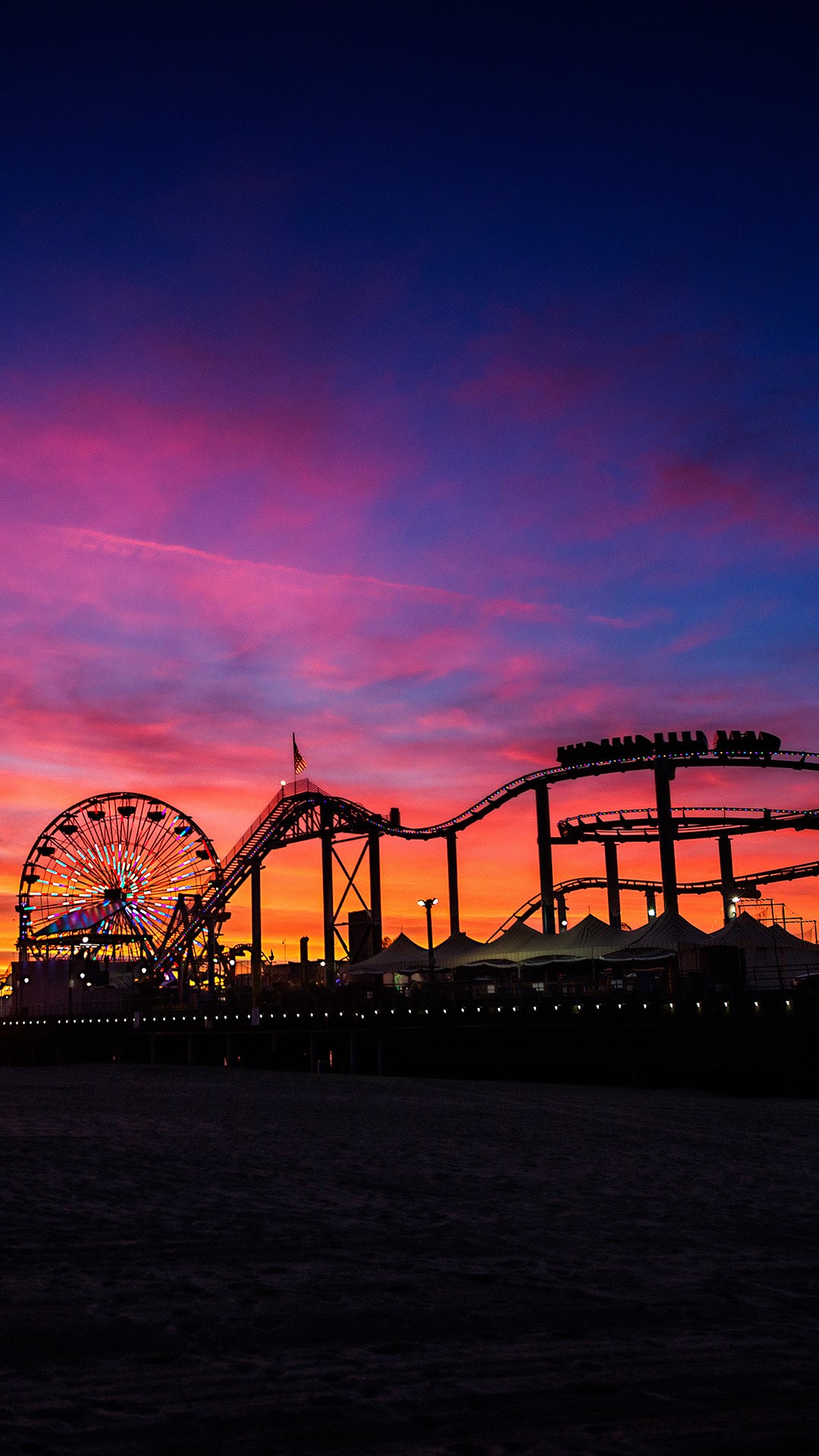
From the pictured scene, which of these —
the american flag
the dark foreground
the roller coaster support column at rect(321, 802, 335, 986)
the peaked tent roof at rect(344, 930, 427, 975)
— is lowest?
the dark foreground

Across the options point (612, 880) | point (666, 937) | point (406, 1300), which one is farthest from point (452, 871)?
point (406, 1300)

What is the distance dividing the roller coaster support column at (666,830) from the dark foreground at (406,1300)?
39686 millimetres

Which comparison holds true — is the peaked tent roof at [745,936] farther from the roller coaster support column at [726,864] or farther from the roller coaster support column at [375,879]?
the roller coaster support column at [726,864]

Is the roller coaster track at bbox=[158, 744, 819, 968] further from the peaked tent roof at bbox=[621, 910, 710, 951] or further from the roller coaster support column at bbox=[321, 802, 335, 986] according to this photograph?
the peaked tent roof at bbox=[621, 910, 710, 951]

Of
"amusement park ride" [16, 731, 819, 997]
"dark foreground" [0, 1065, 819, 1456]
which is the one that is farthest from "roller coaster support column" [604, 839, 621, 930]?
"dark foreground" [0, 1065, 819, 1456]

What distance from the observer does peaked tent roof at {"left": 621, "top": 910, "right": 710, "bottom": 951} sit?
132 feet

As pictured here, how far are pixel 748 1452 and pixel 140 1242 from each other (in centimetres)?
559

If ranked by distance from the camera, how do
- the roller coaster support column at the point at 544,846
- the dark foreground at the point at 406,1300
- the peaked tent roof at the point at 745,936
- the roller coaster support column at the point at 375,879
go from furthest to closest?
the roller coaster support column at the point at 375,879 < the roller coaster support column at the point at 544,846 < the peaked tent roof at the point at 745,936 < the dark foreground at the point at 406,1300

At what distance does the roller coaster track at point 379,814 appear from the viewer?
58.1 metres

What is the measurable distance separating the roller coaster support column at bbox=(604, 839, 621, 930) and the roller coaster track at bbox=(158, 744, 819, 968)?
38.6 feet

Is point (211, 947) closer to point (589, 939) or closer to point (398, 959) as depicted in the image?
point (398, 959)

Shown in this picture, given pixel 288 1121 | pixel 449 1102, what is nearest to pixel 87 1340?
pixel 288 1121

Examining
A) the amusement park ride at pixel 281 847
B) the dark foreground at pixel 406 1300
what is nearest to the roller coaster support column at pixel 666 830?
the amusement park ride at pixel 281 847

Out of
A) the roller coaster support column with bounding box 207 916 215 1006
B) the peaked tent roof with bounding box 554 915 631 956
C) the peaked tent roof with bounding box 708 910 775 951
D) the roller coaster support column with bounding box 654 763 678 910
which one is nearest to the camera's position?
the peaked tent roof with bounding box 708 910 775 951
